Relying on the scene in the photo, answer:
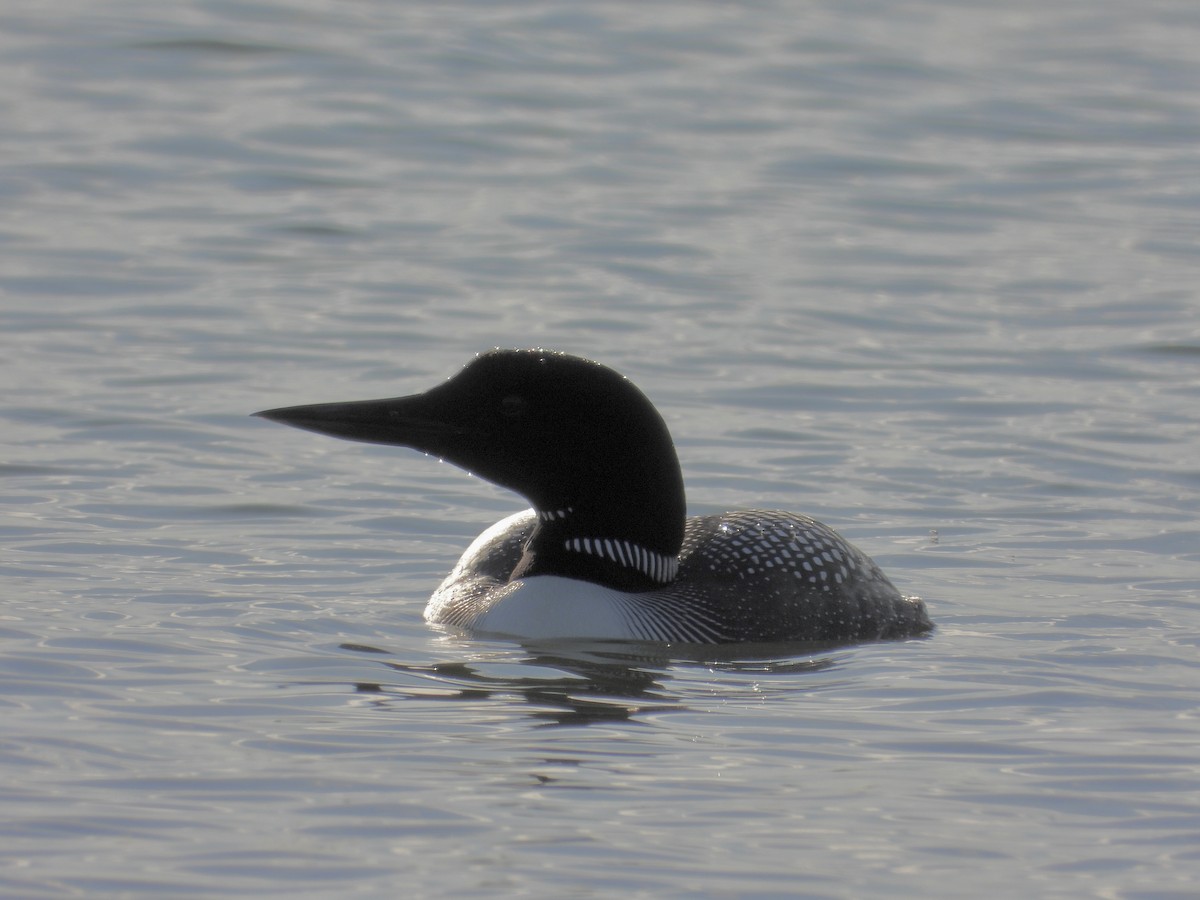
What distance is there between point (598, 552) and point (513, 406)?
1.50 feet

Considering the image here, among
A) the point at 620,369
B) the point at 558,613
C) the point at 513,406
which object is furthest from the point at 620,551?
the point at 620,369

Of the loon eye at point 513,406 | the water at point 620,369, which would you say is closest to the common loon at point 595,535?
the loon eye at point 513,406

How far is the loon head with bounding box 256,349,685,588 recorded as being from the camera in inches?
230

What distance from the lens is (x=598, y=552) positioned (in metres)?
5.93

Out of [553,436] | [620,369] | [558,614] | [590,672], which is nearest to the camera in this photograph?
[590,672]

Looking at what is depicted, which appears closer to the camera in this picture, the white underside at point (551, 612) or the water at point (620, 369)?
the water at point (620, 369)

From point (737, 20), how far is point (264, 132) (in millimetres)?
6466

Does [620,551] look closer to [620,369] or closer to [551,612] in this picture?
[551,612]

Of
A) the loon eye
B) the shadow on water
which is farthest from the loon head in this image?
the shadow on water

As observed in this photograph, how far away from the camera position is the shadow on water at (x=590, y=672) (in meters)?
5.04

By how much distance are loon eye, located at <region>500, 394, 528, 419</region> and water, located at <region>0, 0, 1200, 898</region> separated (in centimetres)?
63

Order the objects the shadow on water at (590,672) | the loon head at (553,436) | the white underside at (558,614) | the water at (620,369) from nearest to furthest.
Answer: the water at (620,369)
the shadow on water at (590,672)
the white underside at (558,614)
the loon head at (553,436)

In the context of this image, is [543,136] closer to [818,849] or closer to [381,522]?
[381,522]

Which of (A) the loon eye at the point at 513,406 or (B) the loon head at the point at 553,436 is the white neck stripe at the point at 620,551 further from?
(A) the loon eye at the point at 513,406
